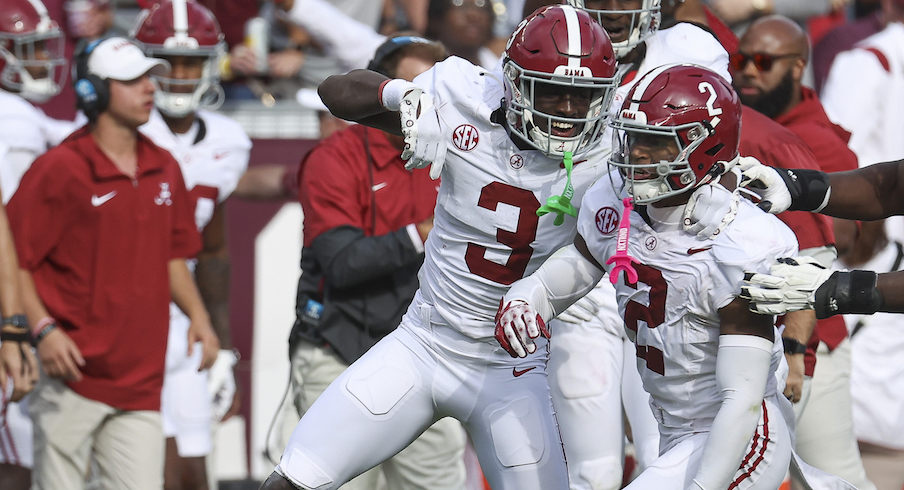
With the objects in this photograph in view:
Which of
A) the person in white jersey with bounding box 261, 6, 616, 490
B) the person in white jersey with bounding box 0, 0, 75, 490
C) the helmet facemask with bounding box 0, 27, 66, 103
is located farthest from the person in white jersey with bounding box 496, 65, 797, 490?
the helmet facemask with bounding box 0, 27, 66, 103

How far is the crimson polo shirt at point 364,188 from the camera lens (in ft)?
17.6

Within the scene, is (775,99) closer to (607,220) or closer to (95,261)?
(607,220)

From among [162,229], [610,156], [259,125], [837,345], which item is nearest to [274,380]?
[259,125]

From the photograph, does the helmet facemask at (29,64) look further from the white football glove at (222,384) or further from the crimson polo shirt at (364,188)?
the crimson polo shirt at (364,188)

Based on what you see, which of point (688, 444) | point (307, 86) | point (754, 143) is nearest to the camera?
point (688, 444)

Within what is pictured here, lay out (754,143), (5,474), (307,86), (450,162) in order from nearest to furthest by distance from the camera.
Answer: (450,162)
(754,143)
(5,474)
(307,86)

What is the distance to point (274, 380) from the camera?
7469 mm

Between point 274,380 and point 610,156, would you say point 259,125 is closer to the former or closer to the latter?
point 274,380

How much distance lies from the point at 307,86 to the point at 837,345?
147 inches

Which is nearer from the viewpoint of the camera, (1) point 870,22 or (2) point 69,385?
(2) point 69,385

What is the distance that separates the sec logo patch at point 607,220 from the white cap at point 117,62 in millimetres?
2383

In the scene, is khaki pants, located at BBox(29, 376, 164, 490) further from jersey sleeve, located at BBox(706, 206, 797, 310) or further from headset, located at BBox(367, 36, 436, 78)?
jersey sleeve, located at BBox(706, 206, 797, 310)

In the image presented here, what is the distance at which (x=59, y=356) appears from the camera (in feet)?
17.4

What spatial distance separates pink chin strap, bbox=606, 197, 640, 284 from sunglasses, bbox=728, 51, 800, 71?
77.7 inches
